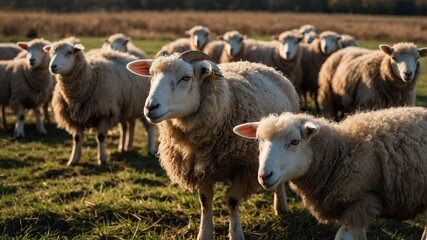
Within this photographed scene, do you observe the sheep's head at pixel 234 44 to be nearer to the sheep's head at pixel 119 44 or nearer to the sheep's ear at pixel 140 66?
the sheep's head at pixel 119 44

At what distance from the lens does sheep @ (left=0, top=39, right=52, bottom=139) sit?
29.6 feet

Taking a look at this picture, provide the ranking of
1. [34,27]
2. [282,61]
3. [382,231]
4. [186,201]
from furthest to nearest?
1. [34,27]
2. [282,61]
3. [186,201]
4. [382,231]

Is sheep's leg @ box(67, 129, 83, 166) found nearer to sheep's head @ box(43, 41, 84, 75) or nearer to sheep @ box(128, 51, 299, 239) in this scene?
sheep's head @ box(43, 41, 84, 75)

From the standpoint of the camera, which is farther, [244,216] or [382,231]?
[244,216]

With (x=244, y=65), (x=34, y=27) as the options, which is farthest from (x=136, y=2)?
Result: (x=244, y=65)

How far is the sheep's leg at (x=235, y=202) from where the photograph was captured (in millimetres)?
4535

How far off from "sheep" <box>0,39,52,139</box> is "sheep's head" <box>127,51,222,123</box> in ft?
18.0

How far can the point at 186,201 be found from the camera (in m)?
5.52

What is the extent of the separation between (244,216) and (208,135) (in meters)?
1.24

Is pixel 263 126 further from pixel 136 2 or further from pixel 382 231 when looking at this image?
pixel 136 2

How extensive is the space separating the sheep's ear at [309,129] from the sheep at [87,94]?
14.2 feet

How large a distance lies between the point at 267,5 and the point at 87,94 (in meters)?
49.6

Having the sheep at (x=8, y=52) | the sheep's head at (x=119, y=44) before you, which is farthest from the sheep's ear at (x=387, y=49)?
the sheep at (x=8, y=52)

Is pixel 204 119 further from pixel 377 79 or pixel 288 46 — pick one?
pixel 288 46
